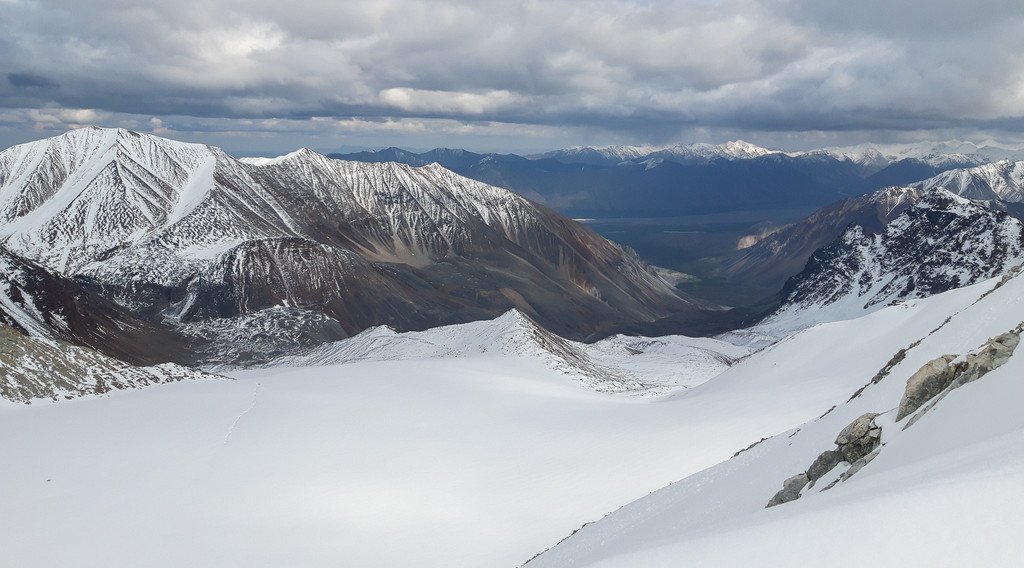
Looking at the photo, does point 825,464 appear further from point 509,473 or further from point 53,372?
point 53,372

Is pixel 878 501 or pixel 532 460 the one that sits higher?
pixel 878 501

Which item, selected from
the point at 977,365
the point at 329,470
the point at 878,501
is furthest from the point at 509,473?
the point at 878,501

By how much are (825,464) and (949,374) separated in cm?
409

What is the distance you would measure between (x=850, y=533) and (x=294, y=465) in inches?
1164

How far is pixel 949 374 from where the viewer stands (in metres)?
18.1

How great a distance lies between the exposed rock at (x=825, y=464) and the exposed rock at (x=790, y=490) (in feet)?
0.68

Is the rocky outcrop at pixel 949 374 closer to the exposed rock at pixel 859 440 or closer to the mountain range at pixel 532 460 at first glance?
the mountain range at pixel 532 460

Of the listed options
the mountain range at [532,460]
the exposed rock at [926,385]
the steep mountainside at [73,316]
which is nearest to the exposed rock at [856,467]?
the mountain range at [532,460]

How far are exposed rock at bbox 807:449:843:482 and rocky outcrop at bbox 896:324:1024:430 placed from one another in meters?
1.83

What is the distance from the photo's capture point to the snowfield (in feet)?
36.7

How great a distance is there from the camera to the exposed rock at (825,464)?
1780cm

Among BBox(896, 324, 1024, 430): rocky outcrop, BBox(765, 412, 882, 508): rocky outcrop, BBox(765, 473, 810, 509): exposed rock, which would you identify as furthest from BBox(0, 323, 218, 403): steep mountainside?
BBox(896, 324, 1024, 430): rocky outcrop

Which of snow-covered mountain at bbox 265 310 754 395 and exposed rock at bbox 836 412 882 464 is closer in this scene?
exposed rock at bbox 836 412 882 464

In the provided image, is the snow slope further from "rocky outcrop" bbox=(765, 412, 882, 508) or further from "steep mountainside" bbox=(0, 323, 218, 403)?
"rocky outcrop" bbox=(765, 412, 882, 508)
